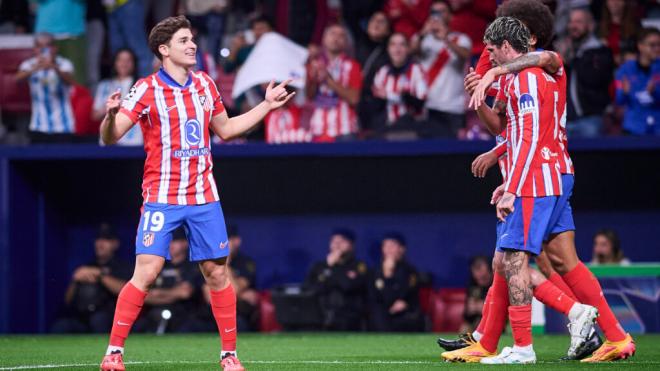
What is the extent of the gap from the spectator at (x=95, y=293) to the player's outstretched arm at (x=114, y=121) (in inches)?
234

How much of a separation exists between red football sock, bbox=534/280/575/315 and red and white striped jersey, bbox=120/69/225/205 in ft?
6.37

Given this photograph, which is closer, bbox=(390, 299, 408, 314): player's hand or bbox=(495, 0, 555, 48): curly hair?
bbox=(495, 0, 555, 48): curly hair

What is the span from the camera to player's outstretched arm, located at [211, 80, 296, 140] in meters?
6.03

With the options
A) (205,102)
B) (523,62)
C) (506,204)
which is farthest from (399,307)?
(205,102)

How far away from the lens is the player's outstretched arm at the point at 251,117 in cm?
603

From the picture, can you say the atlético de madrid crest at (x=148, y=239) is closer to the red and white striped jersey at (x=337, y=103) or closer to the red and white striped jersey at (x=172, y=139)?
the red and white striped jersey at (x=172, y=139)

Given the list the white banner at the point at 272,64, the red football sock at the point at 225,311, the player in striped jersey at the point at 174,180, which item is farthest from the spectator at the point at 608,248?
the red football sock at the point at 225,311

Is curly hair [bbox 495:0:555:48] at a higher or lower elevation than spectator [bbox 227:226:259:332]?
higher

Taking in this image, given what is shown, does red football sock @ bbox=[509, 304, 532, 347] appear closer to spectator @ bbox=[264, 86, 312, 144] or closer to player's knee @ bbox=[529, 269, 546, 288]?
player's knee @ bbox=[529, 269, 546, 288]

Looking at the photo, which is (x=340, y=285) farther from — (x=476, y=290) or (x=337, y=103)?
(x=337, y=103)

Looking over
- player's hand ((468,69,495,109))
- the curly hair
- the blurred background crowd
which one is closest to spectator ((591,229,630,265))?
the blurred background crowd

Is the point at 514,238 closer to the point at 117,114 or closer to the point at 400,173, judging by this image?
the point at 117,114

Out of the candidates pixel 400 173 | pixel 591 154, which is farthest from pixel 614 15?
pixel 400 173

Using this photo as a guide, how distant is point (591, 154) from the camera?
36.0ft
